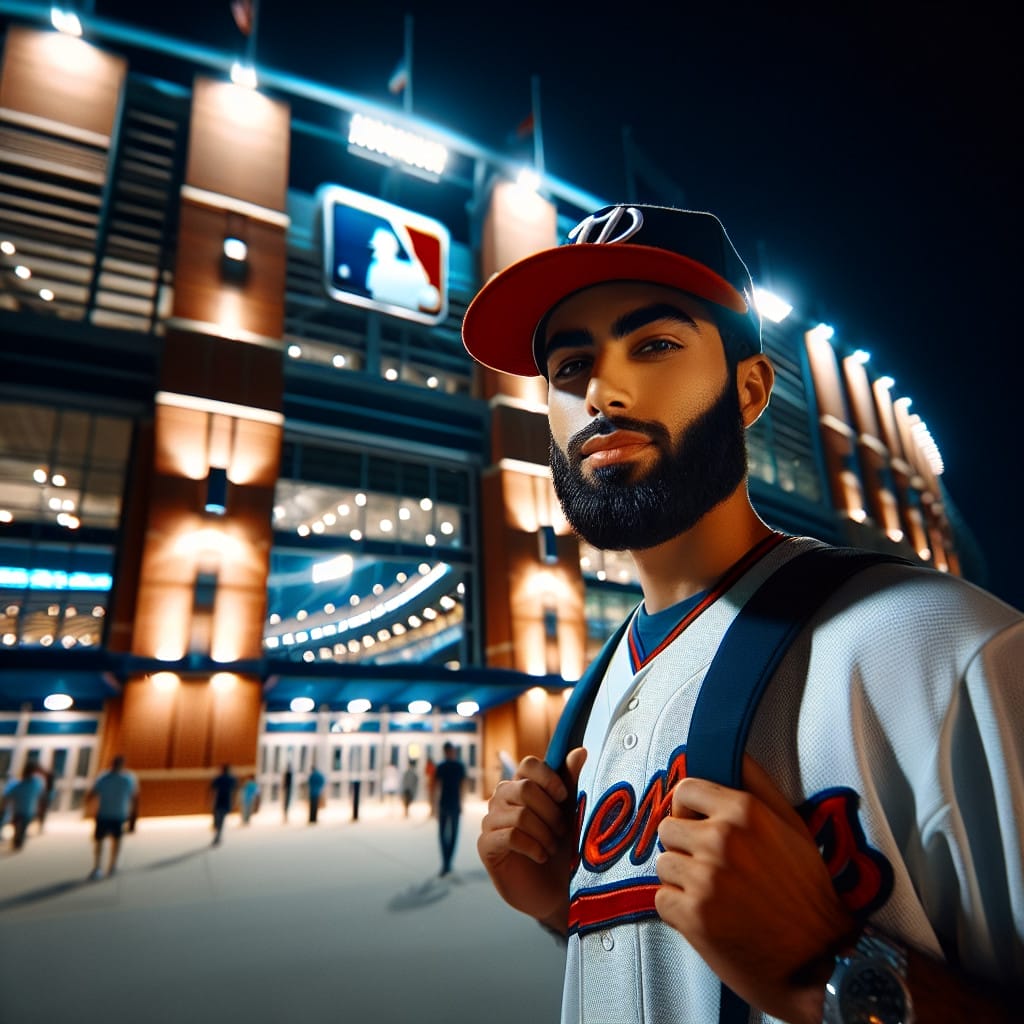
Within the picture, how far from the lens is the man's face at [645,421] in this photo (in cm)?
116

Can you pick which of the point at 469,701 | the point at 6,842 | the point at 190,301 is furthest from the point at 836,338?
the point at 6,842

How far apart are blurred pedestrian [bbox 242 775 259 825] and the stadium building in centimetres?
92

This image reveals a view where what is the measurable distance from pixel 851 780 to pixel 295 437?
65.1ft

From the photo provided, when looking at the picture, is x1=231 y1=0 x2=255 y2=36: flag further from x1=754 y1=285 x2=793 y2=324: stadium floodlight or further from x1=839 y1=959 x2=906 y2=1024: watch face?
x1=839 y1=959 x2=906 y2=1024: watch face

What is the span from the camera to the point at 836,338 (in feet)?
117

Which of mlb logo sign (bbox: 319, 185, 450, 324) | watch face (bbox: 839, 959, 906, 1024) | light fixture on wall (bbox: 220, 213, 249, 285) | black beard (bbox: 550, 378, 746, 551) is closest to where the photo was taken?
watch face (bbox: 839, 959, 906, 1024)

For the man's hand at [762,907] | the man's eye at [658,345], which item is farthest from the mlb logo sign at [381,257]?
the man's hand at [762,907]

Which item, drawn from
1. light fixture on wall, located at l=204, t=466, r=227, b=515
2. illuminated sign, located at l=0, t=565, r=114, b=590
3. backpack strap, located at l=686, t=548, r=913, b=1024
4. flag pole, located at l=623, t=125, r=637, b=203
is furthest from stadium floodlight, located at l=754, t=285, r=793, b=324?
backpack strap, located at l=686, t=548, r=913, b=1024

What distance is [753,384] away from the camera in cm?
139

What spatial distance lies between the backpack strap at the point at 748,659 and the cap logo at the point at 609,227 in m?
0.72

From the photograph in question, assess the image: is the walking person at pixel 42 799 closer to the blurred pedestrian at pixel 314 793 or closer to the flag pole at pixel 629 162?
the blurred pedestrian at pixel 314 793

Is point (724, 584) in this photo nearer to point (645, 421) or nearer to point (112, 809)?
point (645, 421)

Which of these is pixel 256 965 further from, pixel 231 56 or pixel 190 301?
pixel 231 56

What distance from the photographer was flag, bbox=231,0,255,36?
18594 millimetres
